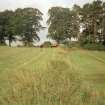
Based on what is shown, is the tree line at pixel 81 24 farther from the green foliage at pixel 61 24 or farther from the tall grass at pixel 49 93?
the tall grass at pixel 49 93

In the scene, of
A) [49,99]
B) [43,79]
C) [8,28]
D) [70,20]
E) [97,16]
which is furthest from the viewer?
[8,28]

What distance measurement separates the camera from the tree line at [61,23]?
8238 centimetres

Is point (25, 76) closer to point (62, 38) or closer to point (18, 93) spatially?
point (18, 93)

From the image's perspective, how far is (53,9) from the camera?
10606 cm

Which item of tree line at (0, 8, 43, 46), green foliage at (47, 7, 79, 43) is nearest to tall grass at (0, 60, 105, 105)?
green foliage at (47, 7, 79, 43)

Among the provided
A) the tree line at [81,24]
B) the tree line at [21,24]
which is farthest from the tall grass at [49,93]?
the tree line at [21,24]

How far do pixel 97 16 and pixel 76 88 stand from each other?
75044 mm

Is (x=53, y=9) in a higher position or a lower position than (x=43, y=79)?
higher

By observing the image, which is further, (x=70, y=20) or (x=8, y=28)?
(x=8, y=28)

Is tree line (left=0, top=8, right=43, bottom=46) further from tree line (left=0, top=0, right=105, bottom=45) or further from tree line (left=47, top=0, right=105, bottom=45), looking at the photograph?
tree line (left=47, top=0, right=105, bottom=45)

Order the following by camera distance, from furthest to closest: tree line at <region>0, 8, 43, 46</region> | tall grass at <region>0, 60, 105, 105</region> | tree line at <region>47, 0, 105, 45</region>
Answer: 1. tree line at <region>0, 8, 43, 46</region>
2. tree line at <region>47, 0, 105, 45</region>
3. tall grass at <region>0, 60, 105, 105</region>

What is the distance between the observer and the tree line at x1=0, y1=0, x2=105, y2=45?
82.4 meters

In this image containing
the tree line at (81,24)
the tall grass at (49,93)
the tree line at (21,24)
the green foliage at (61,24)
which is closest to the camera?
the tall grass at (49,93)

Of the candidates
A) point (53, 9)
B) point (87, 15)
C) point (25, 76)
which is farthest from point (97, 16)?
point (25, 76)
